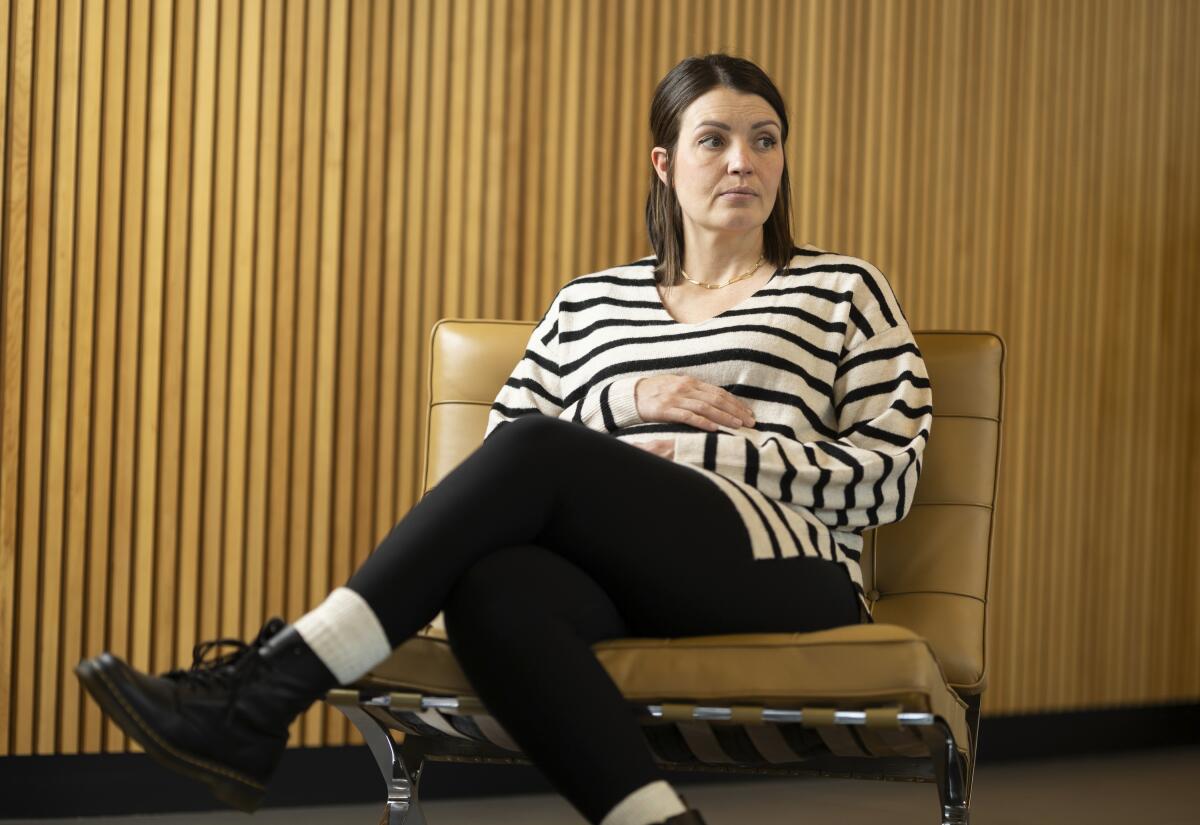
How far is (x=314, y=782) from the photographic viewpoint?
3.38 meters

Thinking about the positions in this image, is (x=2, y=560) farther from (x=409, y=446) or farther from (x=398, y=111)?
(x=398, y=111)

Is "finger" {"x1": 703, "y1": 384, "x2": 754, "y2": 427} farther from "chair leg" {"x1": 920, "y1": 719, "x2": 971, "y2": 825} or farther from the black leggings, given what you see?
"chair leg" {"x1": 920, "y1": 719, "x2": 971, "y2": 825}

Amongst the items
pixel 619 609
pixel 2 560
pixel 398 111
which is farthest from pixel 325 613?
pixel 398 111

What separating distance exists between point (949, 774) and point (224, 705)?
3.13ft

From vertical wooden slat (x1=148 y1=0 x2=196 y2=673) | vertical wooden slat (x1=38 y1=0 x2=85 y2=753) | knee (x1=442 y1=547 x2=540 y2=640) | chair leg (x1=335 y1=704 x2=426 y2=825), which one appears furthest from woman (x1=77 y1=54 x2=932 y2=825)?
vertical wooden slat (x1=38 y1=0 x2=85 y2=753)

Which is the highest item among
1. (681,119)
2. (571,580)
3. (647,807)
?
(681,119)

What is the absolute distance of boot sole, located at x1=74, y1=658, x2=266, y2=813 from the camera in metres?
1.53

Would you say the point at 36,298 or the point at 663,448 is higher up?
the point at 36,298

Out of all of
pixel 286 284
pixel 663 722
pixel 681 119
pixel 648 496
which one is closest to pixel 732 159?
pixel 681 119

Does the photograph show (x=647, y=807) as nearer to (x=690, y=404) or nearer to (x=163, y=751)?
(x=163, y=751)

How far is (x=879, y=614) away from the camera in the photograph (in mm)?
2346

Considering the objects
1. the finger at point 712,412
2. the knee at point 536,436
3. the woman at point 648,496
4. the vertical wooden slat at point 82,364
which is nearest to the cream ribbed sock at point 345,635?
the woman at point 648,496

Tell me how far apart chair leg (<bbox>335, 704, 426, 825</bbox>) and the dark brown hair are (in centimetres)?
92

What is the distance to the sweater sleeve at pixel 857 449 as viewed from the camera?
2.07 metres
